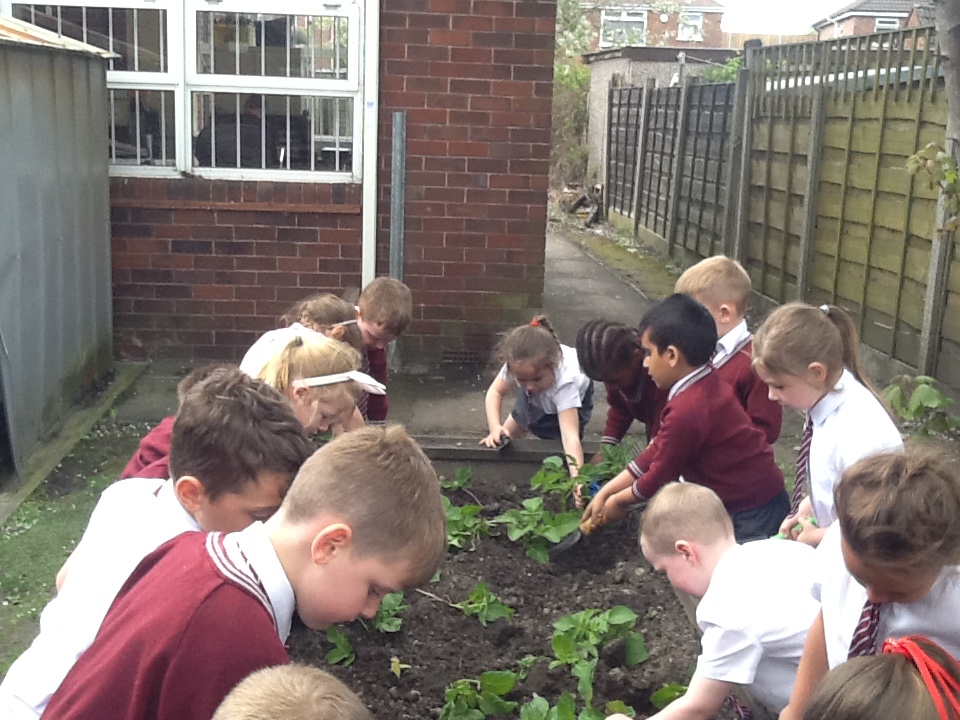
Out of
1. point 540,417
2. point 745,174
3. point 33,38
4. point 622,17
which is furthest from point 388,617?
point 622,17

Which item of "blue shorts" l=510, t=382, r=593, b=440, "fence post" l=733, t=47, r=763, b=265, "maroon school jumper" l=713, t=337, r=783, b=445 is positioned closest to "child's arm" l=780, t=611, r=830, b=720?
"maroon school jumper" l=713, t=337, r=783, b=445

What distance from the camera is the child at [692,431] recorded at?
4.09 m

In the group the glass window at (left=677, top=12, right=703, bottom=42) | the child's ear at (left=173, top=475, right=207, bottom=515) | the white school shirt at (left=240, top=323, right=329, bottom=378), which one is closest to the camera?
the child's ear at (left=173, top=475, right=207, bottom=515)

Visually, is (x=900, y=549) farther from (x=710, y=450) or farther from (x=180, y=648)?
(x=710, y=450)

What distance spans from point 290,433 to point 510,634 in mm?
1975

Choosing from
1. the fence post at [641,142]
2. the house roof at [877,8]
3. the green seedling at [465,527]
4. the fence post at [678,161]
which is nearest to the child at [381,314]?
the green seedling at [465,527]

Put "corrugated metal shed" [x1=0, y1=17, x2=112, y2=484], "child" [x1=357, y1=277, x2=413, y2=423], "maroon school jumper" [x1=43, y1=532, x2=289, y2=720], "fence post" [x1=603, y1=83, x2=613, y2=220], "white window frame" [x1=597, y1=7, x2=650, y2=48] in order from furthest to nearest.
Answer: "white window frame" [x1=597, y1=7, x2=650, y2=48]
"fence post" [x1=603, y1=83, x2=613, y2=220]
"corrugated metal shed" [x1=0, y1=17, x2=112, y2=484]
"child" [x1=357, y1=277, x2=413, y2=423]
"maroon school jumper" [x1=43, y1=532, x2=289, y2=720]

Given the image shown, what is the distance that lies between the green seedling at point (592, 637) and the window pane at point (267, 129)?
528 cm

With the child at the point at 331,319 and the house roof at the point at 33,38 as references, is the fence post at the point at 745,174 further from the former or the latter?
the child at the point at 331,319

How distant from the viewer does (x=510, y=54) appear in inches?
327

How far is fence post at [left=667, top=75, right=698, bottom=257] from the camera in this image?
15383 millimetres

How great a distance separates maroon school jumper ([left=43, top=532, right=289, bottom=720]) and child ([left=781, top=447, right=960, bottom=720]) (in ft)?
3.66

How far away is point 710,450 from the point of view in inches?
167

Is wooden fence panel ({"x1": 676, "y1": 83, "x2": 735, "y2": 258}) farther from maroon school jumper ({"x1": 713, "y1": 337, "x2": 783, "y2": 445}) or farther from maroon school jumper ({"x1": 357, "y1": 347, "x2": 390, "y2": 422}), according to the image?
maroon school jumper ({"x1": 713, "y1": 337, "x2": 783, "y2": 445})
